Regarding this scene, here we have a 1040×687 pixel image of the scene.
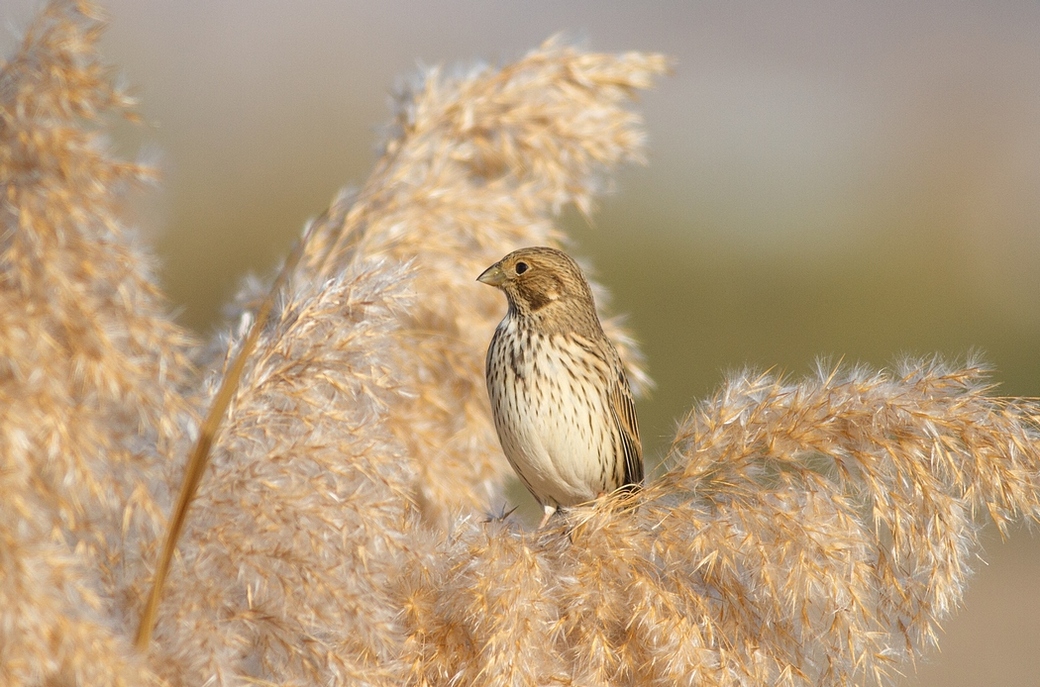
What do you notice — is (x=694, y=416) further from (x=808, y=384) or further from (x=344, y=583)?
(x=344, y=583)

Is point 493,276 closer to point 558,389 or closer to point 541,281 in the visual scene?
point 541,281

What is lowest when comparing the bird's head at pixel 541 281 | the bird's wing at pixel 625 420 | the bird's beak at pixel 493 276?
the bird's wing at pixel 625 420

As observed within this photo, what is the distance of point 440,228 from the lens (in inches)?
64.7

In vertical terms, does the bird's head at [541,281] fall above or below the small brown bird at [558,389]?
above

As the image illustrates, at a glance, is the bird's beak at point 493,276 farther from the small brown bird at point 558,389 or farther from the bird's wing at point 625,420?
the bird's wing at point 625,420

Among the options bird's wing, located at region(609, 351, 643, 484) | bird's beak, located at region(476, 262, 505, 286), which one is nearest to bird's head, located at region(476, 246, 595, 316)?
bird's beak, located at region(476, 262, 505, 286)

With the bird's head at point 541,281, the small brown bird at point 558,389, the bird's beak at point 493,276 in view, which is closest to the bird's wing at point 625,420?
the small brown bird at point 558,389

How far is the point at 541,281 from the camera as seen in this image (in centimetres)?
220

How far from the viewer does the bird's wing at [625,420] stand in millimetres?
2373

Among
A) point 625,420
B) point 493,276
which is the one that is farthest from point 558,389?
point 493,276

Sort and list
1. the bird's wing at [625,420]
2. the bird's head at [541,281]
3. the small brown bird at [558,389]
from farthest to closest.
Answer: the bird's wing at [625,420]
the small brown bird at [558,389]
the bird's head at [541,281]

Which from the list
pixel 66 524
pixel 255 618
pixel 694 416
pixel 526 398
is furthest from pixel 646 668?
pixel 526 398

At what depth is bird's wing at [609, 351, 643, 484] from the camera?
93.4 inches

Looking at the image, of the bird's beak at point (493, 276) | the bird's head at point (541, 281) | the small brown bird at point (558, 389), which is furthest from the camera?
the small brown bird at point (558, 389)
